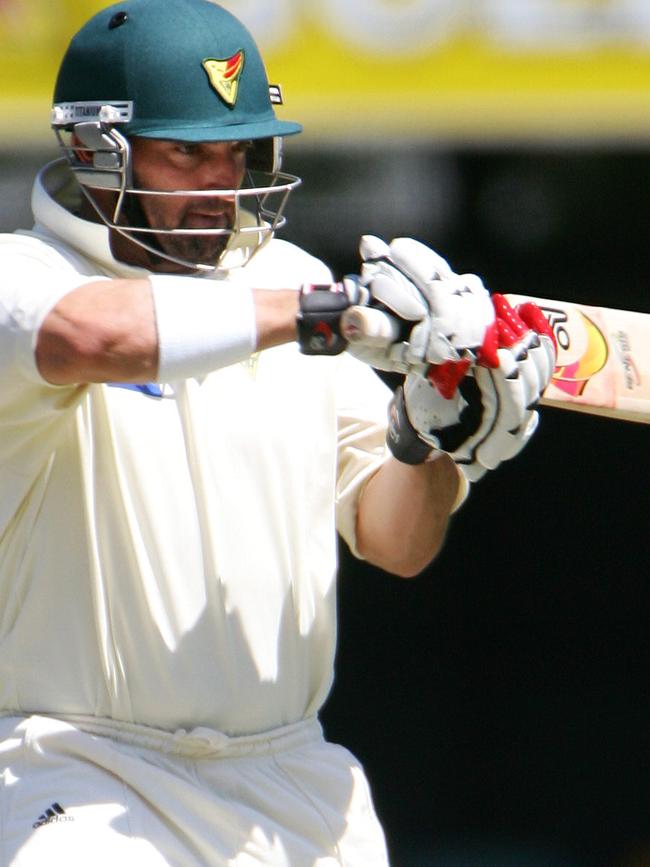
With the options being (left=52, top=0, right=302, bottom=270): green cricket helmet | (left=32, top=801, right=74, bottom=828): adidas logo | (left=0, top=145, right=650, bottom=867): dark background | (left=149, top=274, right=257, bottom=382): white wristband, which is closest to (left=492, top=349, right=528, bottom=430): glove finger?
(left=149, top=274, right=257, bottom=382): white wristband

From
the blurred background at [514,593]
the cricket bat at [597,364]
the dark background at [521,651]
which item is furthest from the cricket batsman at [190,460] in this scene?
the dark background at [521,651]

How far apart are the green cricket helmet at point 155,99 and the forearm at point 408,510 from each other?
1.39 ft

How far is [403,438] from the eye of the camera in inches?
96.2

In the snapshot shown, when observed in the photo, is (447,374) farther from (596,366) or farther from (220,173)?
(220,173)

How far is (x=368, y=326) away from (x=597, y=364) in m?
0.58

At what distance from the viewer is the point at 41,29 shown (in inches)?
142

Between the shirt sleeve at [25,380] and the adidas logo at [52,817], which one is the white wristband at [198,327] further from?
the adidas logo at [52,817]

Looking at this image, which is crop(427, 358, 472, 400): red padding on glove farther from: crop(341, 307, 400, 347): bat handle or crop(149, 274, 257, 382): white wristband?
crop(149, 274, 257, 382): white wristband

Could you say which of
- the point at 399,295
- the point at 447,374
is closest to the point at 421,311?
the point at 399,295

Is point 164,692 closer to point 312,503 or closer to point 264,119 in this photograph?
point 312,503

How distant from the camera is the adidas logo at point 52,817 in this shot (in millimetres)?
2221

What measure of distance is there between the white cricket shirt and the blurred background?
2.26m

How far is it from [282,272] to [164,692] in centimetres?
73

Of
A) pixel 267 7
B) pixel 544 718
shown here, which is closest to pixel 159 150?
pixel 267 7
